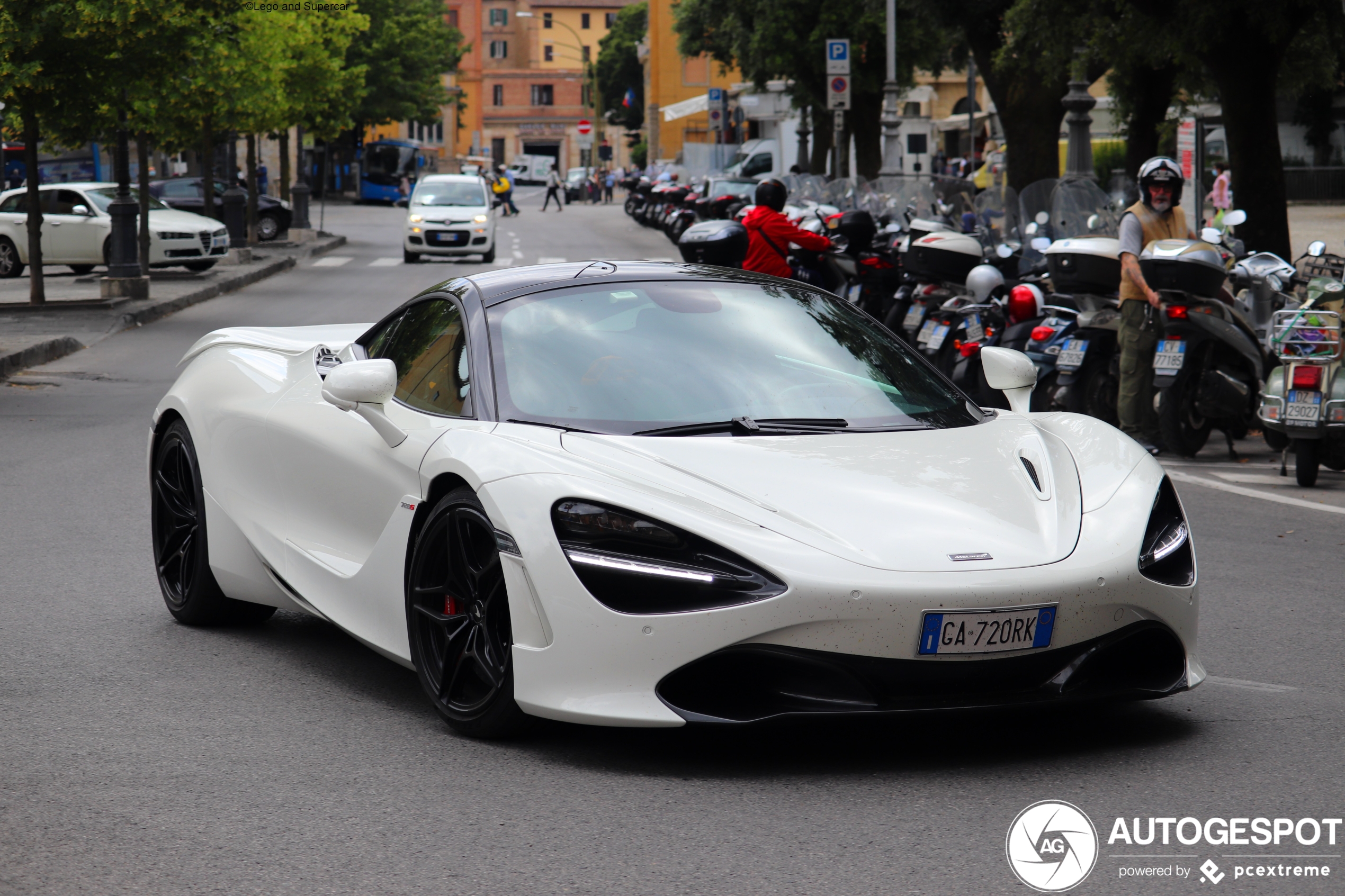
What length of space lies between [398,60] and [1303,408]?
60.4m

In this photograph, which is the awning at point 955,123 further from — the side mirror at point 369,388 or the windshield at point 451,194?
the side mirror at point 369,388

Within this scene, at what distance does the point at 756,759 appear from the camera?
443 cm

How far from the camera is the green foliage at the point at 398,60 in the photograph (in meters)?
64.8

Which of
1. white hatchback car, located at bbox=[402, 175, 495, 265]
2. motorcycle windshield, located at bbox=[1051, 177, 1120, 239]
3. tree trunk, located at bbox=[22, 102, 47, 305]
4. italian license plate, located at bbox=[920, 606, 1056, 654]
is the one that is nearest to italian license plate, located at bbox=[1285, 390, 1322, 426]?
motorcycle windshield, located at bbox=[1051, 177, 1120, 239]

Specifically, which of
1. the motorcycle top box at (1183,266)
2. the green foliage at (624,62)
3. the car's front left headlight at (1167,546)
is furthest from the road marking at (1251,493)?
the green foliage at (624,62)

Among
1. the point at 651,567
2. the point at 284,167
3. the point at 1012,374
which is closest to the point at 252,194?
the point at 284,167

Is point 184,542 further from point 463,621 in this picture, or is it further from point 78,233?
point 78,233

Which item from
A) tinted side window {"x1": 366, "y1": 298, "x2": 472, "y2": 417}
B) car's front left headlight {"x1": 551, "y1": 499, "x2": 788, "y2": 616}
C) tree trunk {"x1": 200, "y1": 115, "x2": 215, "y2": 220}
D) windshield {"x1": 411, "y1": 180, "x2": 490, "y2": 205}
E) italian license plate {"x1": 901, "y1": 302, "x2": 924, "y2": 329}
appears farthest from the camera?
windshield {"x1": 411, "y1": 180, "x2": 490, "y2": 205}

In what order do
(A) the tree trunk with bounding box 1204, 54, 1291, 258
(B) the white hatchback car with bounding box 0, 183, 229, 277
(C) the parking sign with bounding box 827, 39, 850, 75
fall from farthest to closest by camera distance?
(B) the white hatchback car with bounding box 0, 183, 229, 277, (C) the parking sign with bounding box 827, 39, 850, 75, (A) the tree trunk with bounding box 1204, 54, 1291, 258

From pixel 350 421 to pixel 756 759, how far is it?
1.78 meters

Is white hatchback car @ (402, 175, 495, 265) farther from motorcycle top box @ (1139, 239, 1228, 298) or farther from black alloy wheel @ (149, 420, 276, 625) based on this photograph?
black alloy wheel @ (149, 420, 276, 625)

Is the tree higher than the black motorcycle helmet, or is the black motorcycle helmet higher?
the tree

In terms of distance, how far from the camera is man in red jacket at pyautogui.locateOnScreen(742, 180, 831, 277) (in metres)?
13.3

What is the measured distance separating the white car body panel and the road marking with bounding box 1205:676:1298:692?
1.95 feet
